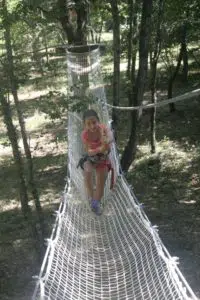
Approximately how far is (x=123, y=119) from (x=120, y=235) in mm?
5792

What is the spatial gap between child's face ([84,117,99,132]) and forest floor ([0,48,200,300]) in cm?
32

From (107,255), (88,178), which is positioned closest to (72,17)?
(88,178)

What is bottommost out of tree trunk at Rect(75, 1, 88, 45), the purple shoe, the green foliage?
the purple shoe

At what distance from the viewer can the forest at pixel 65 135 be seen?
3785 millimetres

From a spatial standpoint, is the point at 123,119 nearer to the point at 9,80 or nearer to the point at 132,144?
the point at 132,144

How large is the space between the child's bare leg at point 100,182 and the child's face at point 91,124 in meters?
0.33

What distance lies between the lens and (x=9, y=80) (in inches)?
141

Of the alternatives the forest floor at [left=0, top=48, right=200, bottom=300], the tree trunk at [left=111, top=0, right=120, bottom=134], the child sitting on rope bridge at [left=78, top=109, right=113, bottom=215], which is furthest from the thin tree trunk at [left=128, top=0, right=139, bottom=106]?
the child sitting on rope bridge at [left=78, top=109, right=113, bottom=215]

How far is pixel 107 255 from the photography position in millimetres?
3332

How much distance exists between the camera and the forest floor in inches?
158

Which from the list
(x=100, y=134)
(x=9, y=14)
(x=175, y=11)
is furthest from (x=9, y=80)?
(x=175, y=11)

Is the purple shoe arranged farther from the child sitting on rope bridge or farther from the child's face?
the child's face

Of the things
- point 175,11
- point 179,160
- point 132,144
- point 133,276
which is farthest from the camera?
point 175,11

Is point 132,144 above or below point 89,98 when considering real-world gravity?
below
